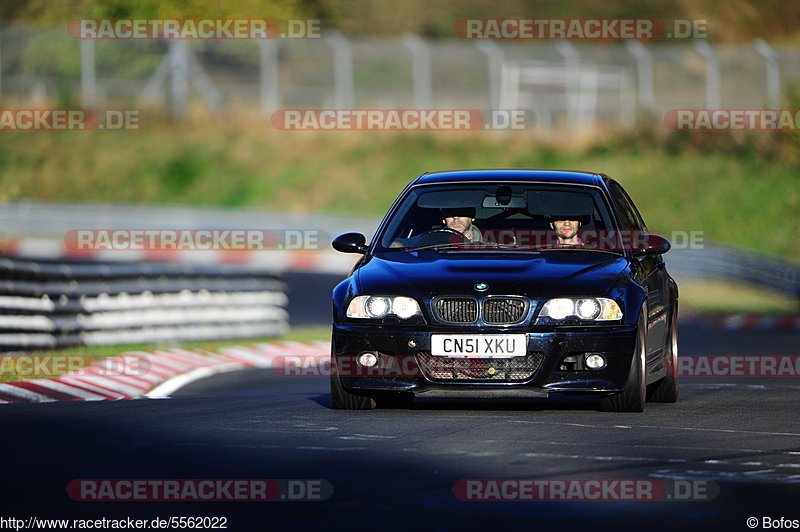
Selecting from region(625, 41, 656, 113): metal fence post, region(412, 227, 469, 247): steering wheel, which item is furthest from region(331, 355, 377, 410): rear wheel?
region(625, 41, 656, 113): metal fence post

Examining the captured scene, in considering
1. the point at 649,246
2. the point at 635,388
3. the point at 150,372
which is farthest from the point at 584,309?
the point at 150,372

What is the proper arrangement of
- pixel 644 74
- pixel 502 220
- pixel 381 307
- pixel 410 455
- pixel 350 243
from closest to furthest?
pixel 410 455 < pixel 381 307 < pixel 350 243 < pixel 502 220 < pixel 644 74

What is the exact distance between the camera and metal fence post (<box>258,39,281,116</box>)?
151ft

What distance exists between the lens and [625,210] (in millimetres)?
11734

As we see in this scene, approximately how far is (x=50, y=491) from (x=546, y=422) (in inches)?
141

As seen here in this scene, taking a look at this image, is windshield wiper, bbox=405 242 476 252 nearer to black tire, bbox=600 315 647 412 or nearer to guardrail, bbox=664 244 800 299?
black tire, bbox=600 315 647 412

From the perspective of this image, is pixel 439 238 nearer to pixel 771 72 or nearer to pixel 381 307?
pixel 381 307

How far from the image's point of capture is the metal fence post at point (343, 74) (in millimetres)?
45312

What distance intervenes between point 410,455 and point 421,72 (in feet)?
125

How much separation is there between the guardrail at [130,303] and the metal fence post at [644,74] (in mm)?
21171

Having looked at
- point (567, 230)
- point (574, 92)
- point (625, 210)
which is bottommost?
point (567, 230)

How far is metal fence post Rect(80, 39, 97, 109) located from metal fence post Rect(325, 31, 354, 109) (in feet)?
23.9

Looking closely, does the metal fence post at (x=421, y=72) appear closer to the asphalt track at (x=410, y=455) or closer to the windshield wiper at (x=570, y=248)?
the asphalt track at (x=410, y=455)

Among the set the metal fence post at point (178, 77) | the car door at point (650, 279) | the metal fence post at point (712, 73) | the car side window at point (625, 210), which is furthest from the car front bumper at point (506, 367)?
the metal fence post at point (178, 77)
